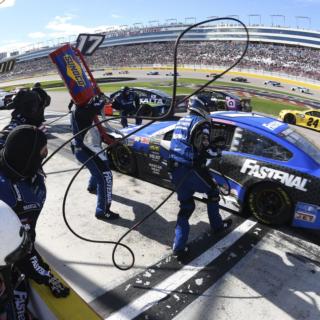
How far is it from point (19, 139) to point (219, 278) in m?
2.70

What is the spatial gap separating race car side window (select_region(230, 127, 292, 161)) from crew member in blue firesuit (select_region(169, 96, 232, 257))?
117cm

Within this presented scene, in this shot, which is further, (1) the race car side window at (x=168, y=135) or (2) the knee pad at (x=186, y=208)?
(1) the race car side window at (x=168, y=135)

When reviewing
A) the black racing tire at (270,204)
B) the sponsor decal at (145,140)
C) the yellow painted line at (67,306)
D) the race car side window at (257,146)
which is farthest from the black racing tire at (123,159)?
the yellow painted line at (67,306)

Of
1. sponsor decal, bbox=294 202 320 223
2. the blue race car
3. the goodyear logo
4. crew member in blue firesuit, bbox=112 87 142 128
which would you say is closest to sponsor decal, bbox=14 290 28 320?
the blue race car

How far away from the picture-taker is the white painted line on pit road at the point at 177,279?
3.45 m

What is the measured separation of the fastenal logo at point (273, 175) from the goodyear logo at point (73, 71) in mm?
2791

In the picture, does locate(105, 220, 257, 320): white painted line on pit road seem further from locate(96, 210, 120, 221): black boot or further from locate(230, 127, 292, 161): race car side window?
locate(96, 210, 120, 221): black boot

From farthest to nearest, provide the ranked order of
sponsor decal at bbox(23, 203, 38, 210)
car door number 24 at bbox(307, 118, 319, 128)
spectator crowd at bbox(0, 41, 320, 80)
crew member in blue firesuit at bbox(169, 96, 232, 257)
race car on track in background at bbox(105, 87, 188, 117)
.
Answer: spectator crowd at bbox(0, 41, 320, 80), car door number 24 at bbox(307, 118, 319, 128), race car on track in background at bbox(105, 87, 188, 117), crew member in blue firesuit at bbox(169, 96, 232, 257), sponsor decal at bbox(23, 203, 38, 210)

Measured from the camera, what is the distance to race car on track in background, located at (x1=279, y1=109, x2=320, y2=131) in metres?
16.2

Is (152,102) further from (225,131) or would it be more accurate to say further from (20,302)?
(20,302)

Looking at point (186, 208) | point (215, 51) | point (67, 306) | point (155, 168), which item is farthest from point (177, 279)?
point (215, 51)

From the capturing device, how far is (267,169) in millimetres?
4973

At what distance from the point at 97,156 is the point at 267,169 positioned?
2.53m

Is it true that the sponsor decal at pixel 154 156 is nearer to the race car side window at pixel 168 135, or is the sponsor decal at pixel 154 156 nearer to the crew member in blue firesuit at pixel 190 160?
the race car side window at pixel 168 135
